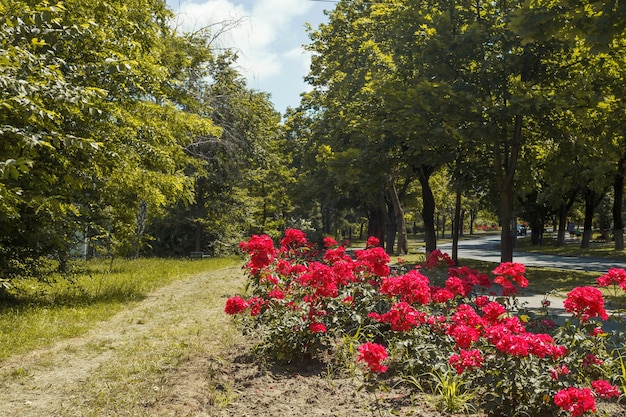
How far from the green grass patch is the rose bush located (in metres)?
2.79

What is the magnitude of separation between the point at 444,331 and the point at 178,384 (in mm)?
2714

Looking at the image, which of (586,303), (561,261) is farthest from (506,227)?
(586,303)

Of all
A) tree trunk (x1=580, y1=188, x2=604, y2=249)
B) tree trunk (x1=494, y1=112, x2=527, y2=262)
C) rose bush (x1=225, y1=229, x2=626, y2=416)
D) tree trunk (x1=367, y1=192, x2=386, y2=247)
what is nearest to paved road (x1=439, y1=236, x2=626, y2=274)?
tree trunk (x1=580, y1=188, x2=604, y2=249)

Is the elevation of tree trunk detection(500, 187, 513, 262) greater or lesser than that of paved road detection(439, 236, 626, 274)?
greater

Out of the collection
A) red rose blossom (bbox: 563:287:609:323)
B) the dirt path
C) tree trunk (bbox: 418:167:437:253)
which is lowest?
the dirt path

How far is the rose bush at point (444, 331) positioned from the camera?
154 inches

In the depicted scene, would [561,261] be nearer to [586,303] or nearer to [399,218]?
[399,218]

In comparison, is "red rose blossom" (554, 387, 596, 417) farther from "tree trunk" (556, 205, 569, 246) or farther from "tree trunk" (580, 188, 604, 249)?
"tree trunk" (556, 205, 569, 246)

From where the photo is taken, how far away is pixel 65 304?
9.29 meters

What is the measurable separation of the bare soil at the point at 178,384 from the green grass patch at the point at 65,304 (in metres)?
0.47

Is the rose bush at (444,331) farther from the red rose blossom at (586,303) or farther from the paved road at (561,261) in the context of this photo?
the paved road at (561,261)

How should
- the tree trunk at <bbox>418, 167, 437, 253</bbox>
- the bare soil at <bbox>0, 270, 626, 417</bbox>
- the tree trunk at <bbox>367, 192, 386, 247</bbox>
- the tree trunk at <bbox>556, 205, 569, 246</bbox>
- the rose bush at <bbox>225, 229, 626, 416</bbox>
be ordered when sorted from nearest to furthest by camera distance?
the rose bush at <bbox>225, 229, 626, 416</bbox> → the bare soil at <bbox>0, 270, 626, 417</bbox> → the tree trunk at <bbox>418, 167, 437, 253</bbox> → the tree trunk at <bbox>367, 192, 386, 247</bbox> → the tree trunk at <bbox>556, 205, 569, 246</bbox>

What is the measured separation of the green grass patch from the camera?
6.83m

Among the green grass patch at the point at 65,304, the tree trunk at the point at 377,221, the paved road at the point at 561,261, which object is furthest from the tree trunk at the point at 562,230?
the green grass patch at the point at 65,304
